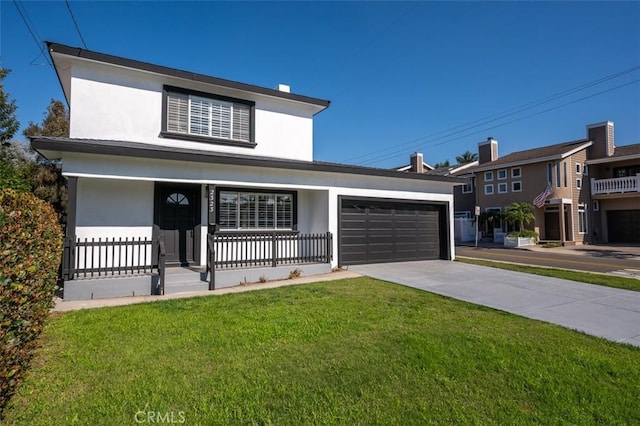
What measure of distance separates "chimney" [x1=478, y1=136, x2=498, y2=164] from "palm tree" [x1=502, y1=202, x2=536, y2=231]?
721 cm

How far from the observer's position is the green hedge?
8.32 ft

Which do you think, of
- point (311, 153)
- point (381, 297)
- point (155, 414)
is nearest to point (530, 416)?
point (155, 414)

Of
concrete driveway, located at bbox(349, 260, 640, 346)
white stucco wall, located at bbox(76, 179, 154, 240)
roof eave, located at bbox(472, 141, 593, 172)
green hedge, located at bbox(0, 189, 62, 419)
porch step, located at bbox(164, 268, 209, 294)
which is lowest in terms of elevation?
concrete driveway, located at bbox(349, 260, 640, 346)

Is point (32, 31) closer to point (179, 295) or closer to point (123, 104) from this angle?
point (123, 104)

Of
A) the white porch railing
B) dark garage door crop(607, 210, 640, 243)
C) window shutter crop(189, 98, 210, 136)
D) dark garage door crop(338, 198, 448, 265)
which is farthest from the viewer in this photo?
dark garage door crop(607, 210, 640, 243)

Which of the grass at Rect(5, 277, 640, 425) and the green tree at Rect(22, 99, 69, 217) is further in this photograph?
the green tree at Rect(22, 99, 69, 217)

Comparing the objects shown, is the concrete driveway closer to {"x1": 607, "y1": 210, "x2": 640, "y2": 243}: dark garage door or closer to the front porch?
the front porch

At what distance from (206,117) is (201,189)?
2.56 meters

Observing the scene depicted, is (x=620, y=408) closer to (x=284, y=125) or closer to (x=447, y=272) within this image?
(x=447, y=272)

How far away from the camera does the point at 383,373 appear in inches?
144

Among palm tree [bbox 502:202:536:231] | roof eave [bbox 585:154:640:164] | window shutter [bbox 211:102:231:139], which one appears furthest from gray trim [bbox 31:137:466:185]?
roof eave [bbox 585:154:640:164]

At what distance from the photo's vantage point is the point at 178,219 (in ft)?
32.9

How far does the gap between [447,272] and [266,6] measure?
11.4 metres

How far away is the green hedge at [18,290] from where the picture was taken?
8.32ft
